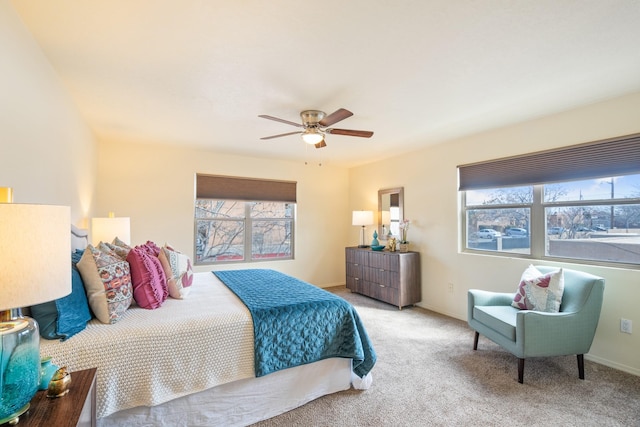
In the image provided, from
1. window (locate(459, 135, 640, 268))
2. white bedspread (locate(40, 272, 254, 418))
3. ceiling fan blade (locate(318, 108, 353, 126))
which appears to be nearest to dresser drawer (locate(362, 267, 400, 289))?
window (locate(459, 135, 640, 268))

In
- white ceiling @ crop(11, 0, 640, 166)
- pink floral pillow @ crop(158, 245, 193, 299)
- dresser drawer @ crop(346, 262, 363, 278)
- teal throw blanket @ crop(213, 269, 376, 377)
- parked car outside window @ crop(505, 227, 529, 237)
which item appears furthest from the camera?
dresser drawer @ crop(346, 262, 363, 278)

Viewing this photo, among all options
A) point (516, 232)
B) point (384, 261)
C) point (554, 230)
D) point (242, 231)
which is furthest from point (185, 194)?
point (554, 230)

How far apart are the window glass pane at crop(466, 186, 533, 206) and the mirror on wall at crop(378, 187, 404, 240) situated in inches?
43.3

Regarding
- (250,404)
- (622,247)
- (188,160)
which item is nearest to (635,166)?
(622,247)

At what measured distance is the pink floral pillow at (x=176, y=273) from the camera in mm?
2299

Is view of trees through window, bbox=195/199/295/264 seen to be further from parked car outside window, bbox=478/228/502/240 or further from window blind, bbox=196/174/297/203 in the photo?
parked car outside window, bbox=478/228/502/240

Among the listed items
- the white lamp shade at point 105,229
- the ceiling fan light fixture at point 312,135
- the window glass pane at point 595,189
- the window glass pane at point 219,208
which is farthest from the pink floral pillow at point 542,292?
the white lamp shade at point 105,229

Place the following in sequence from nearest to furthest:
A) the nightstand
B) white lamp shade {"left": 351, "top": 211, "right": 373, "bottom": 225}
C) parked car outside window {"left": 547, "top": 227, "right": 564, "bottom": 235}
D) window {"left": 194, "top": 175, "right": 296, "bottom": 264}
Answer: the nightstand
parked car outside window {"left": 547, "top": 227, "right": 564, "bottom": 235}
window {"left": 194, "top": 175, "right": 296, "bottom": 264}
white lamp shade {"left": 351, "top": 211, "right": 373, "bottom": 225}

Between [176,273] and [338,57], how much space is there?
78.5 inches

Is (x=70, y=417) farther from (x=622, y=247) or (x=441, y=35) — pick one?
(x=622, y=247)

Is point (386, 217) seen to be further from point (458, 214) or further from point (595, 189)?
point (595, 189)

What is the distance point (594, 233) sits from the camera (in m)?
2.94

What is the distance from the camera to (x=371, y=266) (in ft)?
15.8

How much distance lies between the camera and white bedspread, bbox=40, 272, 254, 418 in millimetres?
1541
